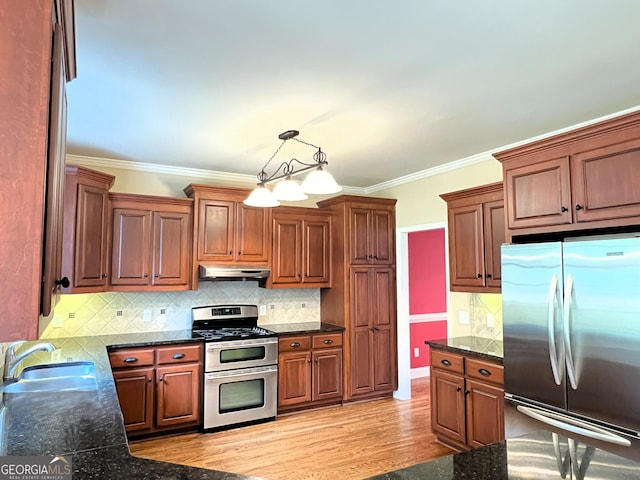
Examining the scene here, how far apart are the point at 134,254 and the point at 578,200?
149 inches

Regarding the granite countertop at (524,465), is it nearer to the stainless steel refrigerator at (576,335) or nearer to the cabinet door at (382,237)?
the stainless steel refrigerator at (576,335)

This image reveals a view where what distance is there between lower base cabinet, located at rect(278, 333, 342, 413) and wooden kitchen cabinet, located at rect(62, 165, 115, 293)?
1.92 metres

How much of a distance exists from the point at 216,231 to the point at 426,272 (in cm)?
334

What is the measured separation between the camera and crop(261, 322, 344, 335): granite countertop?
15.1ft

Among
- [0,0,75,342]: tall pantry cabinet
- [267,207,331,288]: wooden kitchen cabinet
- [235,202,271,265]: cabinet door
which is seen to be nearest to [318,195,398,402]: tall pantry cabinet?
[267,207,331,288]: wooden kitchen cabinet

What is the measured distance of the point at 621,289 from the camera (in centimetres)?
226

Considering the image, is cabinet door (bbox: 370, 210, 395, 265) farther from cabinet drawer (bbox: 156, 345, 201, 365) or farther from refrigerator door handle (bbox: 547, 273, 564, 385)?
refrigerator door handle (bbox: 547, 273, 564, 385)

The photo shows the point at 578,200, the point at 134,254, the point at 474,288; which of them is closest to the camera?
the point at 578,200

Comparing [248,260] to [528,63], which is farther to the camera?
[248,260]

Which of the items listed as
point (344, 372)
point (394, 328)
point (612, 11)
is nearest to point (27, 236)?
point (612, 11)

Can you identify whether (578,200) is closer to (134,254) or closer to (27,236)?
(27,236)

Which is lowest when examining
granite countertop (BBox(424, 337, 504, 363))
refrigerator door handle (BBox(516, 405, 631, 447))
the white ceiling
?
refrigerator door handle (BBox(516, 405, 631, 447))

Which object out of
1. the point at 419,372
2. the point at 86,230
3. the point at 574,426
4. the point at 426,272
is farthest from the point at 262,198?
the point at 419,372

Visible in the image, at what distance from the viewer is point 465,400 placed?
3404 mm
